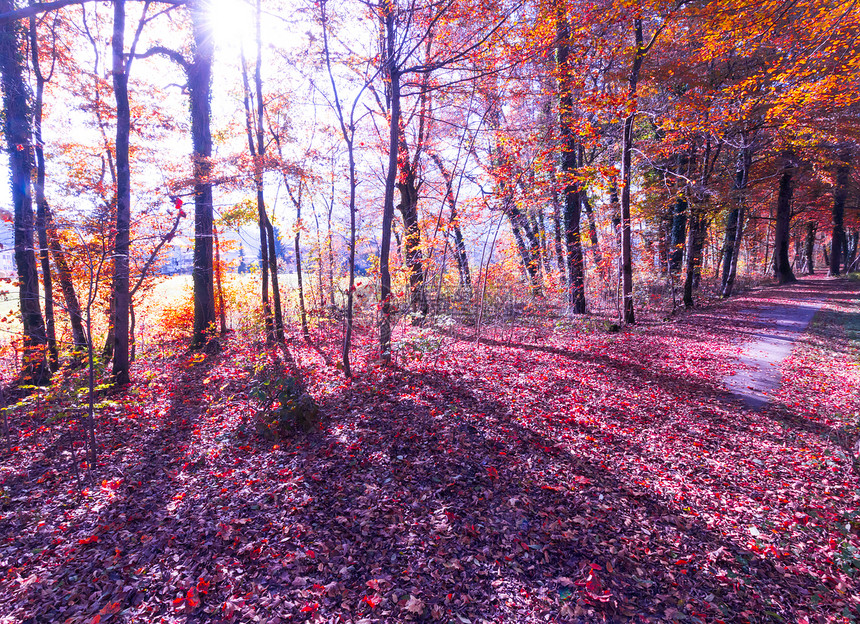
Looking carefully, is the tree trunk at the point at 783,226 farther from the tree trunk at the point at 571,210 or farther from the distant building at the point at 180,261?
the distant building at the point at 180,261

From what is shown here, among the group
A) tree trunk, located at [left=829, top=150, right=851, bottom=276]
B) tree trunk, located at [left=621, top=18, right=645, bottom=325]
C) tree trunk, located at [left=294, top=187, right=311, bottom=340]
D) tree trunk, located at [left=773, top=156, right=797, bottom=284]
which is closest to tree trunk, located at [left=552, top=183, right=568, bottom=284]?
tree trunk, located at [left=621, top=18, right=645, bottom=325]

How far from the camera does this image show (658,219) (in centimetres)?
1497

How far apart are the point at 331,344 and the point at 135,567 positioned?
23.8 feet

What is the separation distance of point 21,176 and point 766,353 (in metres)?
16.4

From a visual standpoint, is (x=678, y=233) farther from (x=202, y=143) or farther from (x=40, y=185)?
(x=40, y=185)

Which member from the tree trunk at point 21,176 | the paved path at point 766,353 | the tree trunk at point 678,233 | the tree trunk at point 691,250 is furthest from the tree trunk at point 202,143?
the tree trunk at point 678,233

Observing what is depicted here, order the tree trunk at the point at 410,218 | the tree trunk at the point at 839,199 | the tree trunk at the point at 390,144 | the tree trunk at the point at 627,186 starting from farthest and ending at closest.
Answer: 1. the tree trunk at the point at 839,199
2. the tree trunk at the point at 410,218
3. the tree trunk at the point at 627,186
4. the tree trunk at the point at 390,144

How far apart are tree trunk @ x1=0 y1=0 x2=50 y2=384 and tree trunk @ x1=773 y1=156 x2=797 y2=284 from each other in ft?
90.7

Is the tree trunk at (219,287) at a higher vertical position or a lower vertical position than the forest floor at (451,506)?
higher

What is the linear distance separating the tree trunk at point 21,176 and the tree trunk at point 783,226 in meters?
27.6

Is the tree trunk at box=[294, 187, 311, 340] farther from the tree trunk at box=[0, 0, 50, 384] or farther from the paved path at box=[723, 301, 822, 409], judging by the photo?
the paved path at box=[723, 301, 822, 409]

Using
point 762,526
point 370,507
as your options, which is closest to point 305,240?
point 370,507

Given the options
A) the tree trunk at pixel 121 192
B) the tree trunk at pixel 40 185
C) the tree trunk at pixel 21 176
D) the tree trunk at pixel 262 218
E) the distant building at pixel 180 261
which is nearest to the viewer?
the tree trunk at pixel 121 192

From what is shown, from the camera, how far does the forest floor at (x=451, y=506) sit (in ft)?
8.57
